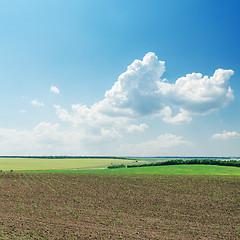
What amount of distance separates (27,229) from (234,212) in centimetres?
1767

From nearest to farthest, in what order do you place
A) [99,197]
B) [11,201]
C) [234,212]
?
[234,212]
[11,201]
[99,197]

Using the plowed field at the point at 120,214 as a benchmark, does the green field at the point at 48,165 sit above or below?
below

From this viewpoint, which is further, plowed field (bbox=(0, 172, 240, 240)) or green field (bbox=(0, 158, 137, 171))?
green field (bbox=(0, 158, 137, 171))

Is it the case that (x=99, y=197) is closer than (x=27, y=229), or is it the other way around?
(x=27, y=229)

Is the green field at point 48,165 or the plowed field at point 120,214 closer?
the plowed field at point 120,214

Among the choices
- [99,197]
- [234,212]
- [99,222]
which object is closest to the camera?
[99,222]

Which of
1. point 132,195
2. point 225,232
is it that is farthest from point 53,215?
point 225,232

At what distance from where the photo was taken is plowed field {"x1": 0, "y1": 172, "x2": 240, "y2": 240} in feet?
47.5

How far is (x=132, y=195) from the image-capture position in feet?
88.3

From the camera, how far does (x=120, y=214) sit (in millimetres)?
19000

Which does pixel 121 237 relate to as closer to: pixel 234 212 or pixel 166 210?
pixel 166 210

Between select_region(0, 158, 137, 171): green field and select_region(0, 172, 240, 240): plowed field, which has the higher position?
select_region(0, 172, 240, 240): plowed field

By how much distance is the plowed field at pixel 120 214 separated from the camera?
14.5 meters

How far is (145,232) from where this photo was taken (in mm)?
14734
